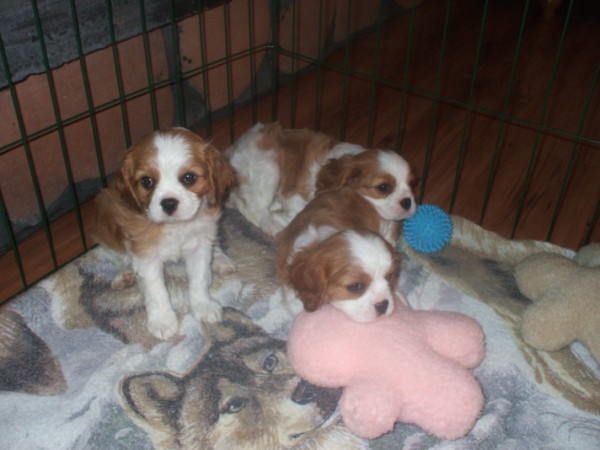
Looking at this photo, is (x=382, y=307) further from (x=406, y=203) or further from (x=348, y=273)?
(x=406, y=203)

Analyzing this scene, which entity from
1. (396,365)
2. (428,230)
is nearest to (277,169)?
(428,230)

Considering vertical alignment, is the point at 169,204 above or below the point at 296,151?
above

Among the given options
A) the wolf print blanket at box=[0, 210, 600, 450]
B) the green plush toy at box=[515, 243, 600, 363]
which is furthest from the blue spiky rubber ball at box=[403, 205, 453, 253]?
the green plush toy at box=[515, 243, 600, 363]

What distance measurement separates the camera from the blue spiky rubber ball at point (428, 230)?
2.70 meters

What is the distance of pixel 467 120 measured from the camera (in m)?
2.89

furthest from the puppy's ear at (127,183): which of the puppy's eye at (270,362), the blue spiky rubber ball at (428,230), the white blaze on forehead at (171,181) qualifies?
the blue spiky rubber ball at (428,230)

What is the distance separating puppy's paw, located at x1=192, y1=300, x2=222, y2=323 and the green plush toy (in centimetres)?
121

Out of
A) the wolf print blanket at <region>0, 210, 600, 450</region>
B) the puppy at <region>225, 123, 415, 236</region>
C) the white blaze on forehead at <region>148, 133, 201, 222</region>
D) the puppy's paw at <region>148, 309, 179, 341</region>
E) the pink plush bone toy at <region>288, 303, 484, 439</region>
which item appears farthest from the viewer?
the puppy at <region>225, 123, 415, 236</region>

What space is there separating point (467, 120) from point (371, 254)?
3.99 ft

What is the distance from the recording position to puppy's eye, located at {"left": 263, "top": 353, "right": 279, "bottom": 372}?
7.23 feet

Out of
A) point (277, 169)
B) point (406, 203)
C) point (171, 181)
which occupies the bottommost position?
point (277, 169)

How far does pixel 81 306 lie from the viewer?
2.48 m

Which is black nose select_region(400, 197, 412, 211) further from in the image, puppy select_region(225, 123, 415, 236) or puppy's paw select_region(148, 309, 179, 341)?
puppy's paw select_region(148, 309, 179, 341)

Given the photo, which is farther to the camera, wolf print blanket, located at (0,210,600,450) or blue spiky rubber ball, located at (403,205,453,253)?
blue spiky rubber ball, located at (403,205,453,253)
